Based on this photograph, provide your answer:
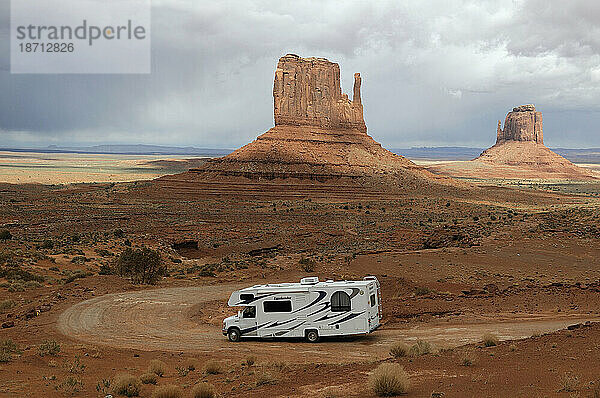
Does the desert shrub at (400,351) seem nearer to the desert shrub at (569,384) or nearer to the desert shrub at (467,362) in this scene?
the desert shrub at (467,362)

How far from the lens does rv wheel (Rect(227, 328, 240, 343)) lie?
18.0 meters

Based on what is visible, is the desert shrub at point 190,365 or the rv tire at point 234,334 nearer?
the desert shrub at point 190,365

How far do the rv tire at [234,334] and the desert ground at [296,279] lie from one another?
1.01 feet

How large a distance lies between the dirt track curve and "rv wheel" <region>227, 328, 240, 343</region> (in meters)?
0.28

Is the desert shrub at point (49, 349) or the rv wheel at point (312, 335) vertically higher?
the desert shrub at point (49, 349)

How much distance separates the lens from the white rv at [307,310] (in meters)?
17.2

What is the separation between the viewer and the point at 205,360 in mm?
15547

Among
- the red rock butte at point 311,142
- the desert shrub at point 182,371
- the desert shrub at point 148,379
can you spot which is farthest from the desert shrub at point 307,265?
the red rock butte at point 311,142

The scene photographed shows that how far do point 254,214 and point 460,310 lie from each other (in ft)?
153

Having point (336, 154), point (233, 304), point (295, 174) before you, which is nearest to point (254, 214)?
point (295, 174)

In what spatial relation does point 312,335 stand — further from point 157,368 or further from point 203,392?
point 203,392

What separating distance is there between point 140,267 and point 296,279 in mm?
8735

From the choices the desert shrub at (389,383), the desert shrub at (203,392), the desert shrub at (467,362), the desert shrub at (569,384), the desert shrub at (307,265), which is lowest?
the desert shrub at (307,265)

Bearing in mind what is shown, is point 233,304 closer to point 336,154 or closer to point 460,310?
point 460,310
